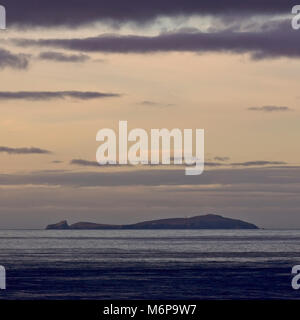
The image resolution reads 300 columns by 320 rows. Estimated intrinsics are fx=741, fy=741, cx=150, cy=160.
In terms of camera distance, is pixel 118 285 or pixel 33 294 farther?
pixel 118 285

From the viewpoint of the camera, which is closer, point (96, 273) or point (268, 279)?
point (268, 279)

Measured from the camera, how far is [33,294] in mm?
100625

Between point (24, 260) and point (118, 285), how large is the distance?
5982cm

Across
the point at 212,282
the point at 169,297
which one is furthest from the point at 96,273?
the point at 169,297

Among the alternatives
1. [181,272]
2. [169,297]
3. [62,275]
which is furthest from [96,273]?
[169,297]

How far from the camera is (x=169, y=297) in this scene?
99.4 meters

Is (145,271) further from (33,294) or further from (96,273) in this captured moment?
(33,294)
